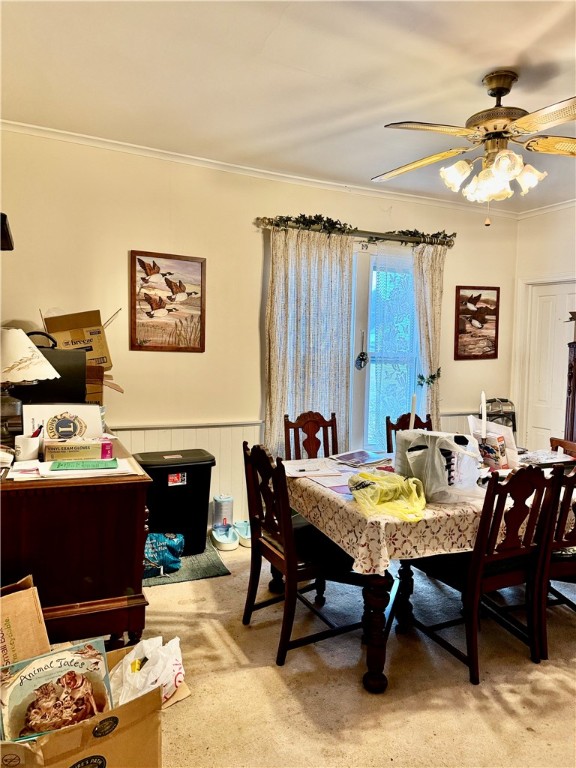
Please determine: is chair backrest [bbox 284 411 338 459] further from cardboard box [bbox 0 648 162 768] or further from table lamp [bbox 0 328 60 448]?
cardboard box [bbox 0 648 162 768]

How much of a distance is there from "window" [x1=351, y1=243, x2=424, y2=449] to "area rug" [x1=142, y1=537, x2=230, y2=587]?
1578 millimetres

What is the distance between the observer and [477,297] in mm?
4926

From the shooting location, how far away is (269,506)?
8.02 feet

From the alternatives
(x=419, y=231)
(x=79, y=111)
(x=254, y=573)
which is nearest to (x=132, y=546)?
(x=254, y=573)

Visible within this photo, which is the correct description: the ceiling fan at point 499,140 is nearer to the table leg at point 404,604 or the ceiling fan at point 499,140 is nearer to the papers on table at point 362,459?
the papers on table at point 362,459

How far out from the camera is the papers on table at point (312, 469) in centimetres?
271

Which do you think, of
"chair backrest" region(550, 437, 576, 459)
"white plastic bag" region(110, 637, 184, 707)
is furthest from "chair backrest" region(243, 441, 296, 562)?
"chair backrest" region(550, 437, 576, 459)

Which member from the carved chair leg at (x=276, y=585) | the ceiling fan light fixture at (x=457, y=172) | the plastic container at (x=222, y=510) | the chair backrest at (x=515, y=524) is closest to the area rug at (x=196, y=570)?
the plastic container at (x=222, y=510)

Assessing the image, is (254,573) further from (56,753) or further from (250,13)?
(250,13)

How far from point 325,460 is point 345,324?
5.19ft

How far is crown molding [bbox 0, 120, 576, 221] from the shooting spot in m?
3.31

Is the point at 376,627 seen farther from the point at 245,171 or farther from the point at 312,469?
the point at 245,171

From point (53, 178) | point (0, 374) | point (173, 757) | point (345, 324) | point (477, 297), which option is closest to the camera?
point (173, 757)

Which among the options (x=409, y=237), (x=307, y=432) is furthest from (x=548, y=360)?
(x=307, y=432)
